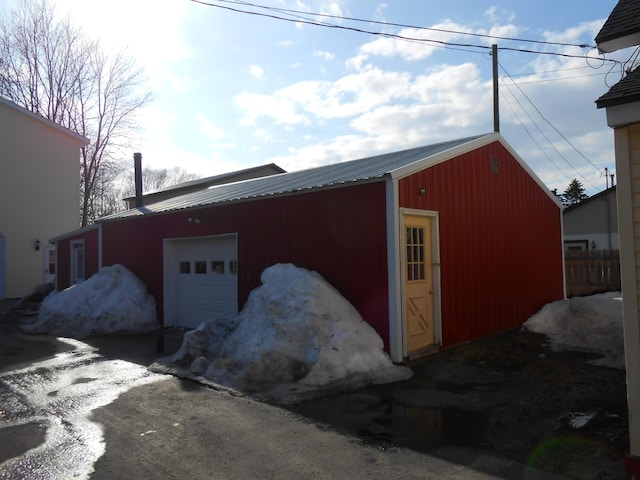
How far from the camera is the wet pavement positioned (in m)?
4.22

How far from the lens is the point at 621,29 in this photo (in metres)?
4.54

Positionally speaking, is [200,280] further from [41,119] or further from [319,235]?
[41,119]

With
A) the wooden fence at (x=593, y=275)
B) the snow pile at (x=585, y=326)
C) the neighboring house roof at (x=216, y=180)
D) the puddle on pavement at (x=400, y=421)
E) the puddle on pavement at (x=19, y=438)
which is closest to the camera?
the puddle on pavement at (x=19, y=438)

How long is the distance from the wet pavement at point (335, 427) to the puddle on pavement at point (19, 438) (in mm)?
19

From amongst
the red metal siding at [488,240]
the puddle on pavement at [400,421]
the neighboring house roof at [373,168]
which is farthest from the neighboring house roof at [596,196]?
the puddle on pavement at [400,421]

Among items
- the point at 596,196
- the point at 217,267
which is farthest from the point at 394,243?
the point at 596,196

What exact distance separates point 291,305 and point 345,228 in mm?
1776

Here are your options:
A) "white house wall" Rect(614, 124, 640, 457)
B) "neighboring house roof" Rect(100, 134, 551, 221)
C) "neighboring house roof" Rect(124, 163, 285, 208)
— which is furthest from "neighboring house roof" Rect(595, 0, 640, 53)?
"neighboring house roof" Rect(124, 163, 285, 208)

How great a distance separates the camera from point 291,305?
764 centimetres

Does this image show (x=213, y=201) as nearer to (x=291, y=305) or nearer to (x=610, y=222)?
(x=291, y=305)

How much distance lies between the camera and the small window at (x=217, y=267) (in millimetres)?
11469

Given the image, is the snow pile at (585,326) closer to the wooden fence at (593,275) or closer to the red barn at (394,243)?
the red barn at (394,243)

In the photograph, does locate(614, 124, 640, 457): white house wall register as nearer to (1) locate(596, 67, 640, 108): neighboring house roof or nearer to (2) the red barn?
(1) locate(596, 67, 640, 108): neighboring house roof

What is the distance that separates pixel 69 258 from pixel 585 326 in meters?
15.8
